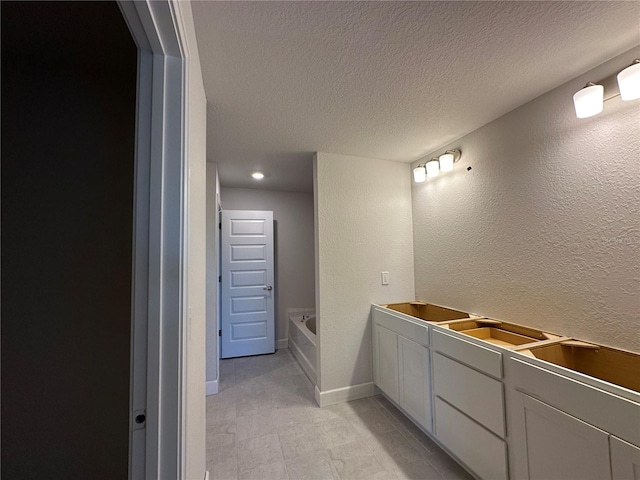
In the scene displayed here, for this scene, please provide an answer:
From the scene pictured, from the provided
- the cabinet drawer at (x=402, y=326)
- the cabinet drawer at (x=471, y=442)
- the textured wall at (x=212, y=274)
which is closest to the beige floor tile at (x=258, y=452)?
the textured wall at (x=212, y=274)

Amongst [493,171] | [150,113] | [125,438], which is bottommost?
[125,438]

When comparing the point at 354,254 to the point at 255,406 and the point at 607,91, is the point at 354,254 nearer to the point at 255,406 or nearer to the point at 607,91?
the point at 255,406

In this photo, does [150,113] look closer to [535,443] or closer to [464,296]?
[535,443]

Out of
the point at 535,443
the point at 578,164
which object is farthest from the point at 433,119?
the point at 535,443

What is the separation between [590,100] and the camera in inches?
52.1

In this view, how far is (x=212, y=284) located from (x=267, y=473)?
5.40ft

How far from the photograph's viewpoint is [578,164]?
1.48 metres

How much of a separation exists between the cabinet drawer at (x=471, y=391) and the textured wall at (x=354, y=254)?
861 millimetres

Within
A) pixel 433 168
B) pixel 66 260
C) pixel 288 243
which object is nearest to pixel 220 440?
pixel 66 260

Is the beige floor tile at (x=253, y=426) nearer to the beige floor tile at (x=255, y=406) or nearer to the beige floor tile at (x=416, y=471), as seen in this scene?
the beige floor tile at (x=255, y=406)

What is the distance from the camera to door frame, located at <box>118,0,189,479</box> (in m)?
0.79

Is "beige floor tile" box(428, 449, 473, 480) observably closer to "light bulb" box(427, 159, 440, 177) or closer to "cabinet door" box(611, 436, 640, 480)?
"cabinet door" box(611, 436, 640, 480)

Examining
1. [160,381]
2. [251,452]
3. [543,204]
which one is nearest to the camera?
[160,381]

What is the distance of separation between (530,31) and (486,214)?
1.15 meters
